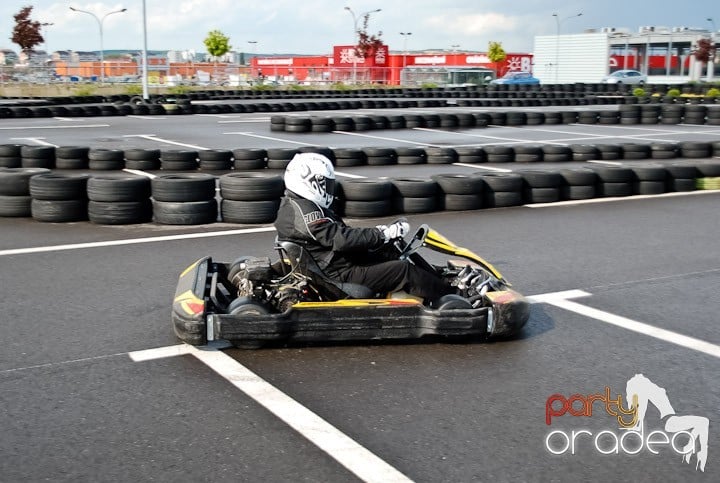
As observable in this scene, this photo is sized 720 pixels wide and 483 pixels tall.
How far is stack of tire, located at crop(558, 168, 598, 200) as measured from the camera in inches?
451

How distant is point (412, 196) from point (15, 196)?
5052 mm

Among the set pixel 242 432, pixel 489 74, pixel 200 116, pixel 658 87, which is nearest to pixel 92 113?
pixel 200 116

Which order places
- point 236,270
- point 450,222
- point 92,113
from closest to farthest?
point 236,270 → point 450,222 → point 92,113

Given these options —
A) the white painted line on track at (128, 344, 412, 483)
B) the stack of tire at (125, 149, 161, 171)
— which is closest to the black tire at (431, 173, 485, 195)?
the white painted line on track at (128, 344, 412, 483)

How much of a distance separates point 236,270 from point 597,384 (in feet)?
8.71

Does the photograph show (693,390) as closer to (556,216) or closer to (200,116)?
(556,216)

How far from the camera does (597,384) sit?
4.54 meters

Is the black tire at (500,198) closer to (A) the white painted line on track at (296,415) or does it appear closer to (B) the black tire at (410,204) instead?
(B) the black tire at (410,204)

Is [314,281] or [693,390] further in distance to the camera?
[314,281]

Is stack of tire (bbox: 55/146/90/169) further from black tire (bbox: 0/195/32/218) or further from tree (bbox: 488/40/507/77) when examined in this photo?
tree (bbox: 488/40/507/77)

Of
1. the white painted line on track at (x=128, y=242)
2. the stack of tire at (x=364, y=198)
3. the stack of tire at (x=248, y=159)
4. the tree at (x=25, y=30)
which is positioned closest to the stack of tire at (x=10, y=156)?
the stack of tire at (x=248, y=159)

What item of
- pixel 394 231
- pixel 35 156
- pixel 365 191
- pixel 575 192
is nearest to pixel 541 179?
pixel 575 192

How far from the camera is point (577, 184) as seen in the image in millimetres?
11492

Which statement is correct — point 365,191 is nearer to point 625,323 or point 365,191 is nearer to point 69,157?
point 625,323
